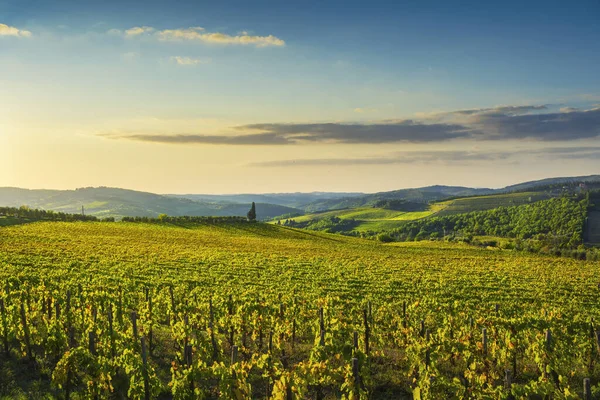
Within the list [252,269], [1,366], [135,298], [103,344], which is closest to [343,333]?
[103,344]

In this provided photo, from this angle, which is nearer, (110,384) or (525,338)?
(110,384)

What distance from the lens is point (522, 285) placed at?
38438 mm

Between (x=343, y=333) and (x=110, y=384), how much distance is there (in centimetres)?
769

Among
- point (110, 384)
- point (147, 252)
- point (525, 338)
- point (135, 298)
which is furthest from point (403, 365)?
point (147, 252)

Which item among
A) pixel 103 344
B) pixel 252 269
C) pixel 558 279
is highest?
pixel 103 344

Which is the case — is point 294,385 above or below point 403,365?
above

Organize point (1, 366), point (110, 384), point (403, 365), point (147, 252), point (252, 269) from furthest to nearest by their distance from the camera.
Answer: point (147, 252) → point (252, 269) → point (403, 365) → point (1, 366) → point (110, 384)

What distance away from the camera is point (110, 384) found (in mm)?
10797

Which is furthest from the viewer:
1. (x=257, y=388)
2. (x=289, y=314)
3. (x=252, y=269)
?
(x=252, y=269)

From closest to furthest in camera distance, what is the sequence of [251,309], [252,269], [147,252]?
1. [251,309]
2. [252,269]
3. [147,252]

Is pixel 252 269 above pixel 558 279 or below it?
above

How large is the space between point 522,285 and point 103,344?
3863 cm

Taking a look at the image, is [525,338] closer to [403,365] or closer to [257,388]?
[403,365]

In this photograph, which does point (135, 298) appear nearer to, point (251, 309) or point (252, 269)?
point (251, 309)
